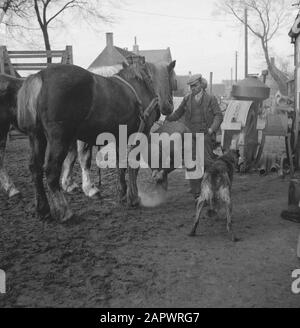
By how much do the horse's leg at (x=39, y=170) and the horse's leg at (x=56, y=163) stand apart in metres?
0.14

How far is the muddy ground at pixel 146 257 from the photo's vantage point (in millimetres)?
3043

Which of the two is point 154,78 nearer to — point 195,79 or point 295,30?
point 195,79

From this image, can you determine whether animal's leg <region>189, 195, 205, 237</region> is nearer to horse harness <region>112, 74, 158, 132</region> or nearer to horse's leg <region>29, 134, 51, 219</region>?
horse harness <region>112, 74, 158, 132</region>

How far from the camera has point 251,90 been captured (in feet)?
29.1

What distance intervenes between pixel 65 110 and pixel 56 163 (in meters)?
0.66

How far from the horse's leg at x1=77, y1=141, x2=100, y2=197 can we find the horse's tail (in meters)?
1.67

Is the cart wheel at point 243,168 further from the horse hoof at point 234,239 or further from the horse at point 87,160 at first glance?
the horse hoof at point 234,239

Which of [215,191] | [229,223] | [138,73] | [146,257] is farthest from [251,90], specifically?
[146,257]

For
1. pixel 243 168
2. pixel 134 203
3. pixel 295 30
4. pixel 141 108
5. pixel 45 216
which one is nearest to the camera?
Answer: pixel 45 216

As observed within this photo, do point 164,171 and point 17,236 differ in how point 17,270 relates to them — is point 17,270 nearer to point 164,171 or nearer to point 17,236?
point 17,236

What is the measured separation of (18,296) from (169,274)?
130cm

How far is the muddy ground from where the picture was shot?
3.04 metres

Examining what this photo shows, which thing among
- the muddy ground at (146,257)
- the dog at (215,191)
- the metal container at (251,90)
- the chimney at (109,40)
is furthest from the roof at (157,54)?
the dog at (215,191)

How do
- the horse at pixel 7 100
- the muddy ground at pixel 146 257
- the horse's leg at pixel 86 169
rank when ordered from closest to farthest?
the muddy ground at pixel 146 257 → the horse at pixel 7 100 → the horse's leg at pixel 86 169
